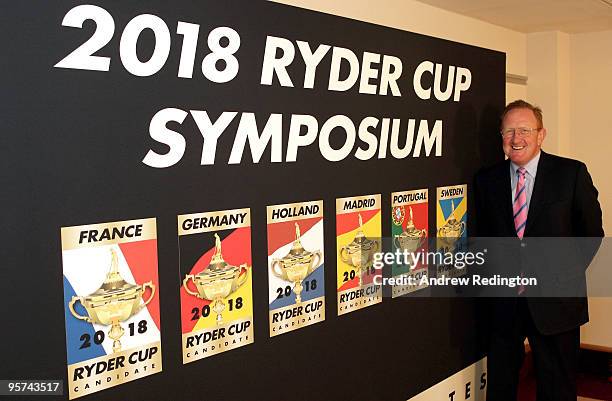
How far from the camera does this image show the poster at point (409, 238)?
9.84 ft

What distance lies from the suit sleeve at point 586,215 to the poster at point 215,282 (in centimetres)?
177

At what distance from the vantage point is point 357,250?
2.78m

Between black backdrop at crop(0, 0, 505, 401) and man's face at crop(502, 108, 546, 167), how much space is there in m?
0.27

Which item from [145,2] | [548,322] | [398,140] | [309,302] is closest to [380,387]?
[309,302]

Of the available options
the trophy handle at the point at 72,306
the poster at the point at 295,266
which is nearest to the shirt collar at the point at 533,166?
the poster at the point at 295,266

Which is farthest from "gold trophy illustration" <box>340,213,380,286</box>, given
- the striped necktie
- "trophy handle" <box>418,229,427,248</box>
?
the striped necktie

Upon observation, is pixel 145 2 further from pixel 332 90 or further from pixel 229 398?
pixel 229 398

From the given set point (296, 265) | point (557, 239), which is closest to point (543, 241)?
point (557, 239)

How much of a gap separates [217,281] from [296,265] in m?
0.41

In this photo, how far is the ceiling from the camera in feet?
10.8

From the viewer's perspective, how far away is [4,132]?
1.60 meters

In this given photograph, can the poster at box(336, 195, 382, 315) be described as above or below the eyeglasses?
below

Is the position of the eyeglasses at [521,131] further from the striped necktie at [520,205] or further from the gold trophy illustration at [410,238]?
the gold trophy illustration at [410,238]

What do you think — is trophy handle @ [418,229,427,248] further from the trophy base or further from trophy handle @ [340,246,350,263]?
the trophy base
